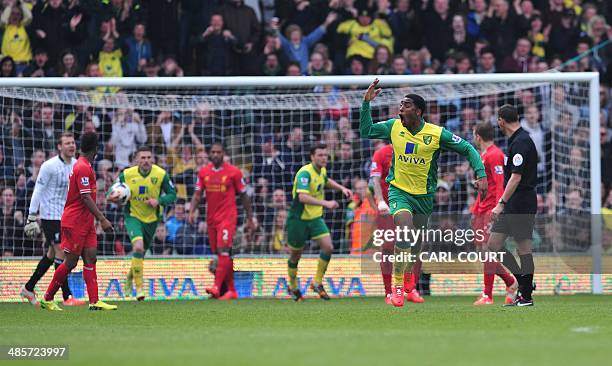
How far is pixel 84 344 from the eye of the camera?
8.40 m

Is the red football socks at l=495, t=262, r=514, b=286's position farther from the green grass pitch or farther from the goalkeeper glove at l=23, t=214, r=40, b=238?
the goalkeeper glove at l=23, t=214, r=40, b=238

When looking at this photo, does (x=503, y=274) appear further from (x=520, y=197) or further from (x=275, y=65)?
(x=275, y=65)

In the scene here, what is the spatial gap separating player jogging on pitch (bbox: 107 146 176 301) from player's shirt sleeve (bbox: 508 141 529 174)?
556 centimetres

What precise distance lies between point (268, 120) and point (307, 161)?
36.5 inches

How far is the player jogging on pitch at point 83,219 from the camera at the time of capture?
12.3 meters

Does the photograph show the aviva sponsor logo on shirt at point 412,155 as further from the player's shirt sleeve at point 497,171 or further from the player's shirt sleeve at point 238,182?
the player's shirt sleeve at point 238,182

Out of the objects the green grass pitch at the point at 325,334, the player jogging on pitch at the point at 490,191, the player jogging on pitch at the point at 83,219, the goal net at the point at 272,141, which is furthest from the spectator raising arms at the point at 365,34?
the player jogging on pitch at the point at 83,219

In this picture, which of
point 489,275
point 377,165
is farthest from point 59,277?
point 489,275

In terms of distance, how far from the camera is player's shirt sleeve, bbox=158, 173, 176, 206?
16.0 m

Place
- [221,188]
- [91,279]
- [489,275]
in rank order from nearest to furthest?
[91,279]
[489,275]
[221,188]

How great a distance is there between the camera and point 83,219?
496 inches

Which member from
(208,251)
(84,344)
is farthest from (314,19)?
(84,344)

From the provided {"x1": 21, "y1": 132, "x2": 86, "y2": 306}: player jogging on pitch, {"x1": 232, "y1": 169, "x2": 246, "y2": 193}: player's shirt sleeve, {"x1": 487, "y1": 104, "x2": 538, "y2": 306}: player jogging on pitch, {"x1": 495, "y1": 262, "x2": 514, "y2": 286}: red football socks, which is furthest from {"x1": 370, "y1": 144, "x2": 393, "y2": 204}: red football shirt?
{"x1": 21, "y1": 132, "x2": 86, "y2": 306}: player jogging on pitch

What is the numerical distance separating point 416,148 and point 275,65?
7.82 m
